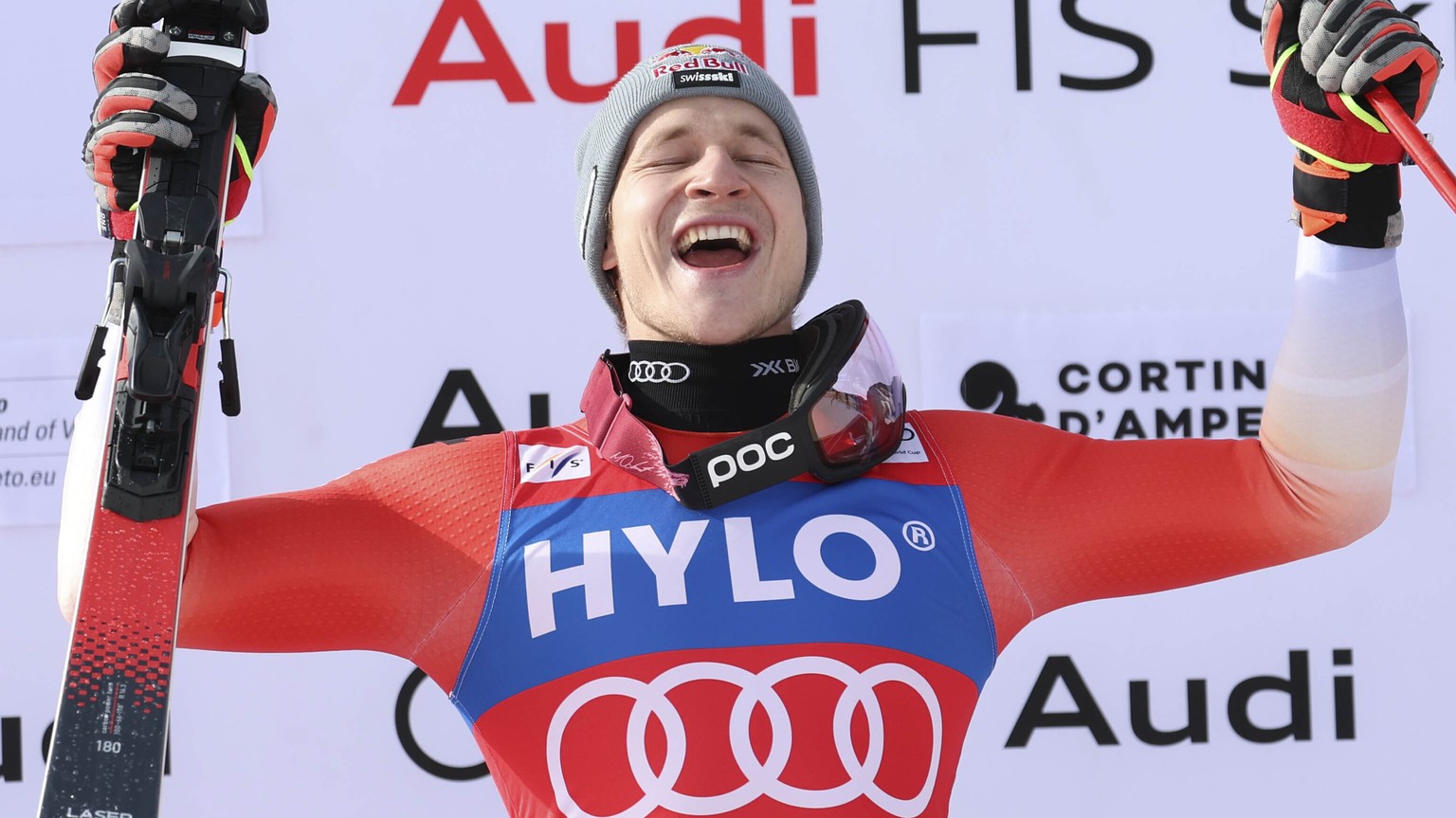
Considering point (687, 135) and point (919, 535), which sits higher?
point (687, 135)

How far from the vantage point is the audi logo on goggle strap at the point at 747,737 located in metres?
1.38

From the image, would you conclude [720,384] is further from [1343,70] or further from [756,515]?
[1343,70]

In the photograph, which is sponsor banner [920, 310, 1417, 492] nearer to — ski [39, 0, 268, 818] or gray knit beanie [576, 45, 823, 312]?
gray knit beanie [576, 45, 823, 312]

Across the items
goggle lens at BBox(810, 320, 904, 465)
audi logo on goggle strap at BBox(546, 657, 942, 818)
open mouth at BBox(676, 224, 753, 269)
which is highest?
open mouth at BBox(676, 224, 753, 269)

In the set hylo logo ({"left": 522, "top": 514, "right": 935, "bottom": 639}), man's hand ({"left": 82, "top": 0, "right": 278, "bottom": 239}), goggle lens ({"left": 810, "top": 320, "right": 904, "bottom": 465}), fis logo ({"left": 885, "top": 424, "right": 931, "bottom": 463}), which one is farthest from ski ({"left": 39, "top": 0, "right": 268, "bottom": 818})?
fis logo ({"left": 885, "top": 424, "right": 931, "bottom": 463})

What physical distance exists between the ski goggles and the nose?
21 centimetres

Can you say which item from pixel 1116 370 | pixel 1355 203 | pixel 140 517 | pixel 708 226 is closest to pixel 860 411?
pixel 708 226

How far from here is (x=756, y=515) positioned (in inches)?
59.2

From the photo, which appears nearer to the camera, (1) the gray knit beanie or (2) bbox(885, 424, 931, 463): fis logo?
(2) bbox(885, 424, 931, 463): fis logo

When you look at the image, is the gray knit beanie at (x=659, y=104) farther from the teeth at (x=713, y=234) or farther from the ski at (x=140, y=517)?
the ski at (x=140, y=517)

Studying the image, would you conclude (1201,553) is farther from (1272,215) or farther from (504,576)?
(1272,215)

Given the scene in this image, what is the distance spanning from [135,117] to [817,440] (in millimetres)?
752

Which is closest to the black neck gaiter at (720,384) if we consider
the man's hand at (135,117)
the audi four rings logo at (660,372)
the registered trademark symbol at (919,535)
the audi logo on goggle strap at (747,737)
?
the audi four rings logo at (660,372)

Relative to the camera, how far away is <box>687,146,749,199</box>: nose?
1.59 meters
